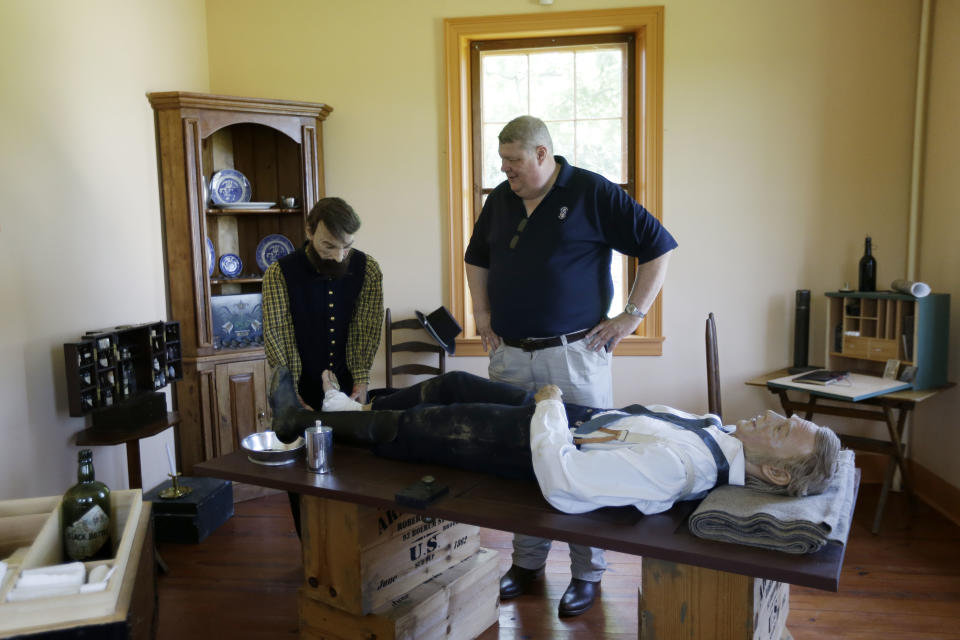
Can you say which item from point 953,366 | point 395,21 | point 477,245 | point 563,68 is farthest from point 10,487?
point 953,366

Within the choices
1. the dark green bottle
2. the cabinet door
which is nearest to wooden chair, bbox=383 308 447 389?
the cabinet door

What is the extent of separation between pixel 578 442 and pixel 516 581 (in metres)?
0.99

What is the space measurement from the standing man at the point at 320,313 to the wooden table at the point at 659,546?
668mm

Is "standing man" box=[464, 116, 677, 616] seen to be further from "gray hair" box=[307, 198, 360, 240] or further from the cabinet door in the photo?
the cabinet door

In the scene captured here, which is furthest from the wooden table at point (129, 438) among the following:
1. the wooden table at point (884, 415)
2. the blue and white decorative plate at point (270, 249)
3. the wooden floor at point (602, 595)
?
the wooden table at point (884, 415)

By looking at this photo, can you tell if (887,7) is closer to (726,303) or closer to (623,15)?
(623,15)

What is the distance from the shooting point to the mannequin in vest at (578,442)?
1.67 metres

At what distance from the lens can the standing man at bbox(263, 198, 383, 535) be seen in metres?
2.46

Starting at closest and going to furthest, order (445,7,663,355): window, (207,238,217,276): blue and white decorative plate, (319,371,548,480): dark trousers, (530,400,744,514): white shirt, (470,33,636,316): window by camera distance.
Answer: (530,400,744,514): white shirt
(319,371,548,480): dark trousers
(207,238,217,276): blue and white decorative plate
(445,7,663,355): window
(470,33,636,316): window

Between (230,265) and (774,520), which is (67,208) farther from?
(774,520)

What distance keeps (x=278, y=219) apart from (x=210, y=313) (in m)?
0.77

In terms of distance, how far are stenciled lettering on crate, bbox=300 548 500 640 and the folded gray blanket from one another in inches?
37.7

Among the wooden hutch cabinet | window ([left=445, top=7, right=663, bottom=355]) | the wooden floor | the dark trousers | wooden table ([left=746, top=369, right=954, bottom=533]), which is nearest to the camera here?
the dark trousers

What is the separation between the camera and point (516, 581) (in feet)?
8.74
